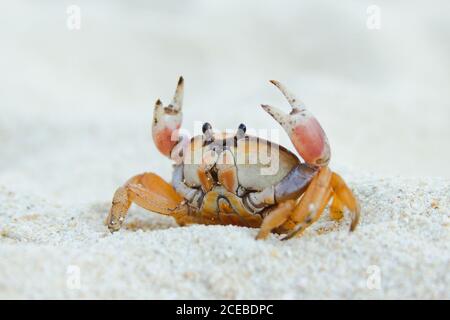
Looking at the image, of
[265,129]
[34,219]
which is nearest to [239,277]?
[34,219]

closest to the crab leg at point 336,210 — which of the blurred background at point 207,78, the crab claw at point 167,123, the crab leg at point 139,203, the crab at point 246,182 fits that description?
the crab at point 246,182

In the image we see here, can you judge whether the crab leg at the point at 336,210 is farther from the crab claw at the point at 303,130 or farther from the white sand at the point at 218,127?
the crab claw at the point at 303,130

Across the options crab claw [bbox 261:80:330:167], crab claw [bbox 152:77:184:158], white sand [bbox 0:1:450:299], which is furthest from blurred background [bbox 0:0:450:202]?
crab claw [bbox 261:80:330:167]

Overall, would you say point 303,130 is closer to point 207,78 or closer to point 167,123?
point 167,123

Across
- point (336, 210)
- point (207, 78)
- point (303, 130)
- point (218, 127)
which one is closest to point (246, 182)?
point (303, 130)
